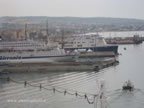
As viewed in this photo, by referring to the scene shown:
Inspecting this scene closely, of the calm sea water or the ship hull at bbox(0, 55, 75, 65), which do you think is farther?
the ship hull at bbox(0, 55, 75, 65)

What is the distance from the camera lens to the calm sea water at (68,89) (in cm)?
565

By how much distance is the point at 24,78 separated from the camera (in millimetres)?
8570

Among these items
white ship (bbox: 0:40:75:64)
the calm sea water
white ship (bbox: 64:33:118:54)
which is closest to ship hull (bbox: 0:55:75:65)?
white ship (bbox: 0:40:75:64)

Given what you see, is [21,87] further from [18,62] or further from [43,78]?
[18,62]

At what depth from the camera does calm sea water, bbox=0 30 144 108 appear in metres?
5.65

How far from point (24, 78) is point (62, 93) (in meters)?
2.37

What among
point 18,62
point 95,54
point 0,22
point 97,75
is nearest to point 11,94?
point 97,75

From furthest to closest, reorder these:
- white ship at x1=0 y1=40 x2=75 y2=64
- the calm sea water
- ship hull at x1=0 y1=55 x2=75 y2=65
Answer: white ship at x1=0 y1=40 x2=75 y2=64 < ship hull at x1=0 y1=55 x2=75 y2=65 < the calm sea water

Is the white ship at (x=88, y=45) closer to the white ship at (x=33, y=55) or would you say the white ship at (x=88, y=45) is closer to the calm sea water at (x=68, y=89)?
the white ship at (x=33, y=55)

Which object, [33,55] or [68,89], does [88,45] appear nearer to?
[33,55]

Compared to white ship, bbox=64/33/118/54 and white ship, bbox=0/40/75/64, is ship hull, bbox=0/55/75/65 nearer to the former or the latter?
white ship, bbox=0/40/75/64

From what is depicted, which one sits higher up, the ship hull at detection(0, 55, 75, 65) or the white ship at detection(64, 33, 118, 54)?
the white ship at detection(64, 33, 118, 54)

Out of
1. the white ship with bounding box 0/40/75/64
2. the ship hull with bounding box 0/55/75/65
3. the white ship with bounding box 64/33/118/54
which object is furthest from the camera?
the white ship with bounding box 64/33/118/54

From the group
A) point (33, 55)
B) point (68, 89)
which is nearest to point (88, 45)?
point (33, 55)
